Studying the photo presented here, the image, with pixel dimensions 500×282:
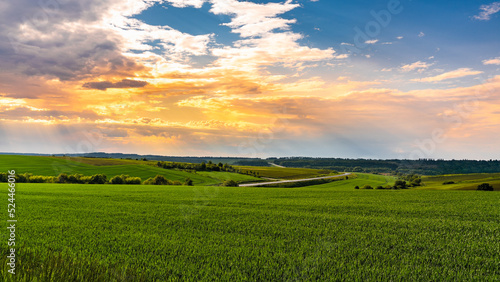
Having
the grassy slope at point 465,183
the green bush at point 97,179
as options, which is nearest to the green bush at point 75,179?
the green bush at point 97,179

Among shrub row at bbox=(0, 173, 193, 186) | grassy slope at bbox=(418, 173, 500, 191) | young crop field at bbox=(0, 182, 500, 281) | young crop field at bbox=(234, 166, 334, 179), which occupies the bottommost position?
young crop field at bbox=(234, 166, 334, 179)

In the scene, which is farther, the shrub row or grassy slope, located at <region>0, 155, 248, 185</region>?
grassy slope, located at <region>0, 155, 248, 185</region>

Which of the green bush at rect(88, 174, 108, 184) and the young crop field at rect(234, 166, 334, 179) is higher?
the green bush at rect(88, 174, 108, 184)

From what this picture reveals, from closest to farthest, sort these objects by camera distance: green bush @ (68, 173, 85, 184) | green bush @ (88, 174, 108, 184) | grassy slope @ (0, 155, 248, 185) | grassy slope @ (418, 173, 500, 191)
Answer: grassy slope @ (418, 173, 500, 191), green bush @ (68, 173, 85, 184), green bush @ (88, 174, 108, 184), grassy slope @ (0, 155, 248, 185)

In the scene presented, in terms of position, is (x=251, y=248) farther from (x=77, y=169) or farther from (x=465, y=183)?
(x=77, y=169)

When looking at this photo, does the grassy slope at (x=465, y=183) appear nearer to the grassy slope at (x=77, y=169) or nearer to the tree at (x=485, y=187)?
the tree at (x=485, y=187)

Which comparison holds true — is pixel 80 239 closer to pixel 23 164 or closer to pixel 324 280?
pixel 324 280

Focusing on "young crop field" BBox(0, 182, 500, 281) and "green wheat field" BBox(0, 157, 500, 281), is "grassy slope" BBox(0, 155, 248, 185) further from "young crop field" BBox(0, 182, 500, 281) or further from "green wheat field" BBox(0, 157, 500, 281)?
"green wheat field" BBox(0, 157, 500, 281)

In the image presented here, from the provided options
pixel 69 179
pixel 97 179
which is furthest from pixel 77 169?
pixel 97 179

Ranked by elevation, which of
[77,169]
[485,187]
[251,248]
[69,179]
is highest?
[251,248]

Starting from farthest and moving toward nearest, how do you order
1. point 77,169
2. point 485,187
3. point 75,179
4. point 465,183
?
point 77,169 < point 75,179 < point 465,183 < point 485,187

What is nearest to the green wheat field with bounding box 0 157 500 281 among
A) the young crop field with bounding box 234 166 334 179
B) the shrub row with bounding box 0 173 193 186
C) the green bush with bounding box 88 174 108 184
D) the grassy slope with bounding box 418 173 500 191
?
the grassy slope with bounding box 418 173 500 191

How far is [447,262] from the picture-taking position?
9.19 metres

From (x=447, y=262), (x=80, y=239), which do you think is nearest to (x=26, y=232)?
(x=80, y=239)
